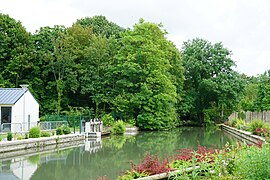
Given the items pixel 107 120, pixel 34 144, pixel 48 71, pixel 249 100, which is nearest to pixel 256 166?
pixel 34 144

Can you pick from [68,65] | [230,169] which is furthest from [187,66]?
[230,169]

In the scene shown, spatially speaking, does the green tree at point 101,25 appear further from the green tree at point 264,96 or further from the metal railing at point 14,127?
the metal railing at point 14,127

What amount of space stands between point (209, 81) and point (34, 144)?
91.6 feet

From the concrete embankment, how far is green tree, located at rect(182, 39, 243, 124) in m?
23.4

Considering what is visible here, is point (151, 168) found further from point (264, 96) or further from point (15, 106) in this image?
point (264, 96)

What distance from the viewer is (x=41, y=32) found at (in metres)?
39.5

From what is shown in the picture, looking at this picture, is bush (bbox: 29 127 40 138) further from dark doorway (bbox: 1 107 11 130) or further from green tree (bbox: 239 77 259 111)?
green tree (bbox: 239 77 259 111)

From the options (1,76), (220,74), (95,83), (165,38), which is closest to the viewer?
(1,76)

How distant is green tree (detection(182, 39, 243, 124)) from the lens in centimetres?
4397

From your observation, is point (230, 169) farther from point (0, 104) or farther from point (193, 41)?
point (193, 41)

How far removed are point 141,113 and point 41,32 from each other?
560 inches

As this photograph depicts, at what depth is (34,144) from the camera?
20.3 metres

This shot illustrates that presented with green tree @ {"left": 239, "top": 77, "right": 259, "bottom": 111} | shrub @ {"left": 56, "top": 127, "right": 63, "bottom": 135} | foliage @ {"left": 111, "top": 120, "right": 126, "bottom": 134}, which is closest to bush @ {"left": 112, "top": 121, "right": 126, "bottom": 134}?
foliage @ {"left": 111, "top": 120, "right": 126, "bottom": 134}

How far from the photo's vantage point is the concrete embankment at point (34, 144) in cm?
1797
